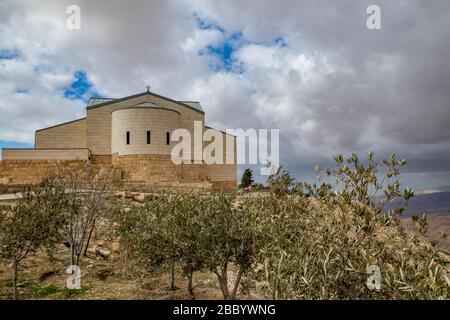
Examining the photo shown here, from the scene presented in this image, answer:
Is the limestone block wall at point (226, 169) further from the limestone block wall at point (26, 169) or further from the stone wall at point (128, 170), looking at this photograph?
the limestone block wall at point (26, 169)

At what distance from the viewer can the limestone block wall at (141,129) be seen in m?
36.3

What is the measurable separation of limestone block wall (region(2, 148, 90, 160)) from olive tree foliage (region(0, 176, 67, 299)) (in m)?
24.4

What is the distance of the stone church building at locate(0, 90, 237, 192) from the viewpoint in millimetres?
34125

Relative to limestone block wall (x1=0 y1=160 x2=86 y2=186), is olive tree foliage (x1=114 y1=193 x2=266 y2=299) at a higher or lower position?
lower

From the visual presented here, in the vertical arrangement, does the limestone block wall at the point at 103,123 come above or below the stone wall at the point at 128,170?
above

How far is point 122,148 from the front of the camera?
37.0 metres

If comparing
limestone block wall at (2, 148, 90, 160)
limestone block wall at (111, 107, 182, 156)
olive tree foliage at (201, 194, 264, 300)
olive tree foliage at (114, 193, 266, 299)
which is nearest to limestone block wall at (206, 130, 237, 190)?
limestone block wall at (111, 107, 182, 156)

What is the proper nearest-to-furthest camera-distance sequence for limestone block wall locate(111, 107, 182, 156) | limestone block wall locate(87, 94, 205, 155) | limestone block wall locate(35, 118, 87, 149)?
limestone block wall locate(111, 107, 182, 156) → limestone block wall locate(35, 118, 87, 149) → limestone block wall locate(87, 94, 205, 155)

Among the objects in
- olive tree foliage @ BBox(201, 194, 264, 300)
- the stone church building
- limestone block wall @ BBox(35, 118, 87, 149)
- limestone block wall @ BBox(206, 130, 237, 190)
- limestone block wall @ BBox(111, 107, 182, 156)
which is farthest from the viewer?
limestone block wall @ BBox(206, 130, 237, 190)

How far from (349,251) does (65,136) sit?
40.5m

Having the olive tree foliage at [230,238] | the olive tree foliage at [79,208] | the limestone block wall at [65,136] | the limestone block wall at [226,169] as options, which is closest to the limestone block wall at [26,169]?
the limestone block wall at [65,136]

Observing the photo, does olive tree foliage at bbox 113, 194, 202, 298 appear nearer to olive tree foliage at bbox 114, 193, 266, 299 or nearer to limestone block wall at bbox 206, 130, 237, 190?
olive tree foliage at bbox 114, 193, 266, 299

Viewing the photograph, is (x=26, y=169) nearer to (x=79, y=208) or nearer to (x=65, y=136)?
(x=65, y=136)

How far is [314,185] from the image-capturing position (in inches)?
273
